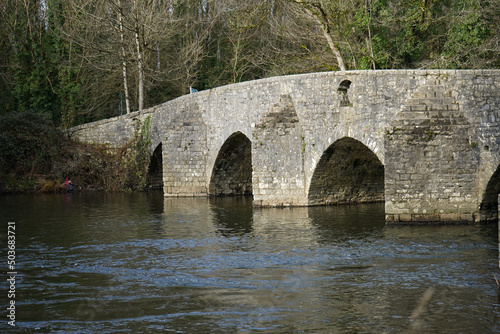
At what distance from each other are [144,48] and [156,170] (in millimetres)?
4902

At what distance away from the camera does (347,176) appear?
1888cm

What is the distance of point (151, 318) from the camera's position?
A: 28.9 feet

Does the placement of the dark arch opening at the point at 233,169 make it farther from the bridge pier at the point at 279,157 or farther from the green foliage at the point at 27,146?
the green foliage at the point at 27,146

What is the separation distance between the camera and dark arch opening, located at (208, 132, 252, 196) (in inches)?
860

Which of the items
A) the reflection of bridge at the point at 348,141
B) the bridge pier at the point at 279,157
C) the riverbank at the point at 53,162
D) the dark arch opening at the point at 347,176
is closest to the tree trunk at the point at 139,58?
the riverbank at the point at 53,162

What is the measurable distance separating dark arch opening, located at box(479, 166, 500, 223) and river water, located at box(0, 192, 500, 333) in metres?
0.62

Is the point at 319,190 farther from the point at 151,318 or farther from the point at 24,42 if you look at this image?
the point at 24,42

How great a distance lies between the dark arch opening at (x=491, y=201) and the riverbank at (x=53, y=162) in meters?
14.0

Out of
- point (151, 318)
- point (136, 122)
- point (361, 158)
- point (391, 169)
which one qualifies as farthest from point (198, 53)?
point (151, 318)

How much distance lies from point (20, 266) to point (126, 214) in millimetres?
6884

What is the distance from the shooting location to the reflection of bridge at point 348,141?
48.0ft

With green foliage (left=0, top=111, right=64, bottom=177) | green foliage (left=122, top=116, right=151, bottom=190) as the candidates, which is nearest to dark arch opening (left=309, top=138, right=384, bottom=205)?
green foliage (left=122, top=116, right=151, bottom=190)

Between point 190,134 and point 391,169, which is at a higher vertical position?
point 190,134

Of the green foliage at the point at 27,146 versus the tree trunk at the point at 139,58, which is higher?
the tree trunk at the point at 139,58
